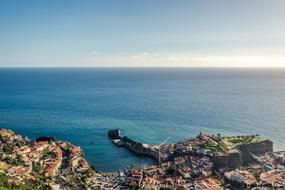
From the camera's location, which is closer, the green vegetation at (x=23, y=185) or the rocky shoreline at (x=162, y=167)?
the green vegetation at (x=23, y=185)

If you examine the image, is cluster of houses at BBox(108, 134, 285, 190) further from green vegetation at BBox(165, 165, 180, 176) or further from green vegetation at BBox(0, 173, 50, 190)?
green vegetation at BBox(0, 173, 50, 190)

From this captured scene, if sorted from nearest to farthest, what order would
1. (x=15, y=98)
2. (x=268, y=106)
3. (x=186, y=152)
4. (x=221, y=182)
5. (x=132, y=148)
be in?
1. (x=221, y=182)
2. (x=186, y=152)
3. (x=132, y=148)
4. (x=268, y=106)
5. (x=15, y=98)

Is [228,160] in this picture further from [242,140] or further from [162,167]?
[242,140]

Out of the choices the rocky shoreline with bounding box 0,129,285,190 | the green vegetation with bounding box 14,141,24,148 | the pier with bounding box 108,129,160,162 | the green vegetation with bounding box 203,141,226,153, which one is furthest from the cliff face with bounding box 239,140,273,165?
the green vegetation with bounding box 14,141,24,148

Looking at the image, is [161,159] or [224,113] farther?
[224,113]

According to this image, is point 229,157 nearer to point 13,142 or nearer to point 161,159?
point 161,159

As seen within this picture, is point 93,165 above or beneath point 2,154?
beneath

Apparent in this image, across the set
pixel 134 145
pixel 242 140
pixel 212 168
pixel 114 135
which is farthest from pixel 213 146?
pixel 114 135

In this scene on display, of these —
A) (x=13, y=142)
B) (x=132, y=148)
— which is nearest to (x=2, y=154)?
(x=13, y=142)

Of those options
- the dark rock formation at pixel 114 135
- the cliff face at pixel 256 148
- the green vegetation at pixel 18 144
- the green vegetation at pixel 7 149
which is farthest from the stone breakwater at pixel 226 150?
the green vegetation at pixel 7 149

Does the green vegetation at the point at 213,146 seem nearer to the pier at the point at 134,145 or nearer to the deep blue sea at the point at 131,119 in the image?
the pier at the point at 134,145

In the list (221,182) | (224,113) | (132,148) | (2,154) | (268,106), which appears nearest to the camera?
(221,182)
